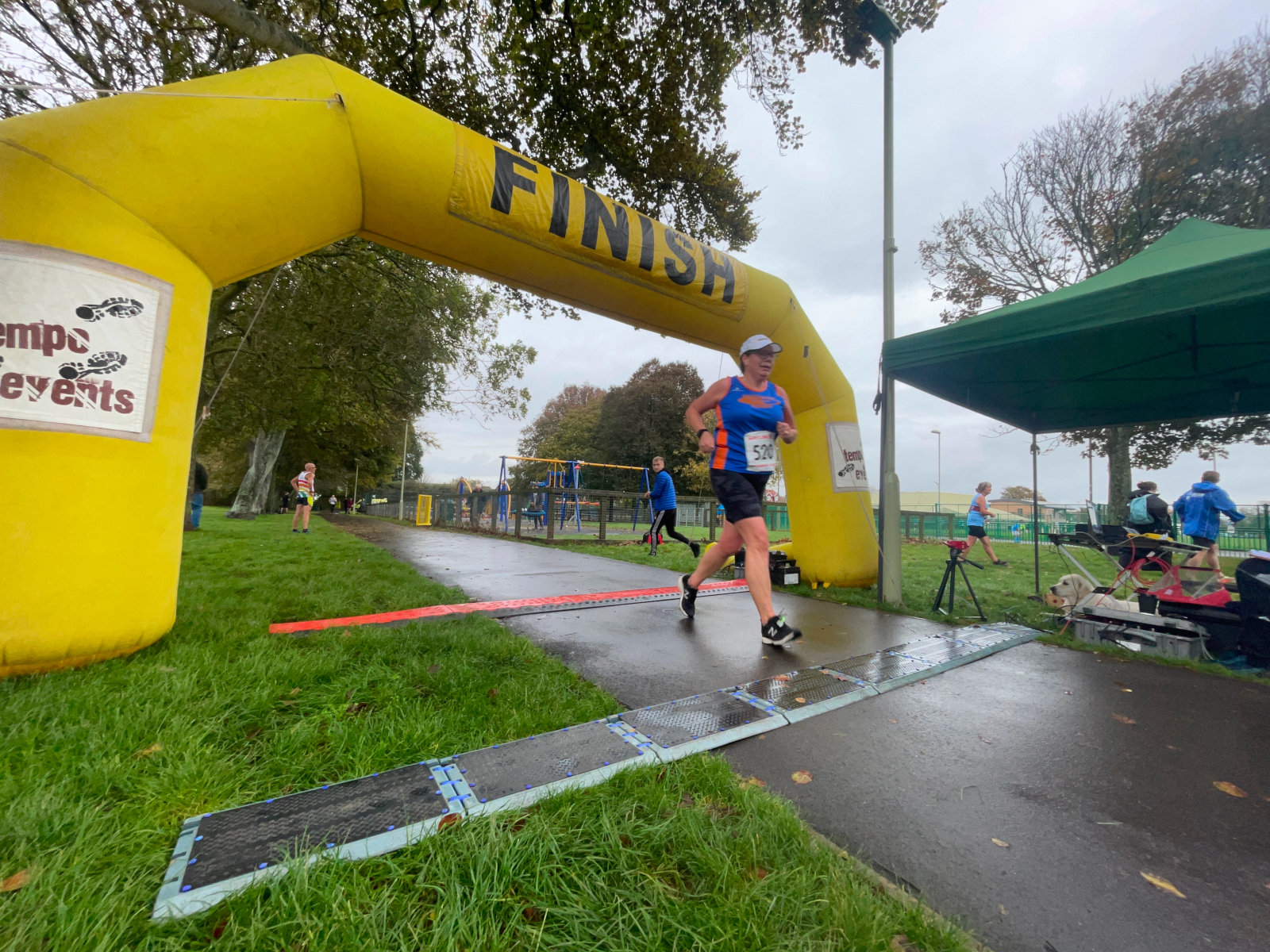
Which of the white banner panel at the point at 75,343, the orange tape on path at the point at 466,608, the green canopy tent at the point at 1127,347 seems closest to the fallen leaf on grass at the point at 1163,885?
the green canopy tent at the point at 1127,347

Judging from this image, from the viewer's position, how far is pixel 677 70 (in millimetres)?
7078

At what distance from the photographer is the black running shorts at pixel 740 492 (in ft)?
11.7

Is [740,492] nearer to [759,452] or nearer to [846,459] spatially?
[759,452]

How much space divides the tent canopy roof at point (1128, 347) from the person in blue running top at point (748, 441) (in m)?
1.92

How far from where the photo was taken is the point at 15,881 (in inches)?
43.5

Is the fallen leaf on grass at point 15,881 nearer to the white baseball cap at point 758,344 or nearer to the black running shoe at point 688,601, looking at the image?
the black running shoe at point 688,601

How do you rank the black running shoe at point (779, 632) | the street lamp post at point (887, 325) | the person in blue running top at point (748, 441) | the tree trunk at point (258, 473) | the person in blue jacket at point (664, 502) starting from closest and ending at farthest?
the black running shoe at point (779, 632), the person in blue running top at point (748, 441), the street lamp post at point (887, 325), the person in blue jacket at point (664, 502), the tree trunk at point (258, 473)

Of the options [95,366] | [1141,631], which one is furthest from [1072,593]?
[95,366]

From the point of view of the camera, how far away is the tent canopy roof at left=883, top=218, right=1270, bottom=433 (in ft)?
10.9

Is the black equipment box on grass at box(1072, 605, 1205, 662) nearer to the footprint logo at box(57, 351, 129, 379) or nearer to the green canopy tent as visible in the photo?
the green canopy tent

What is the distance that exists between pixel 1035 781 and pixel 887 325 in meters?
4.78

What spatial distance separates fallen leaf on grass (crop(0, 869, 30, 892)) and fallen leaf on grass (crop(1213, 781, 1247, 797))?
11.2ft

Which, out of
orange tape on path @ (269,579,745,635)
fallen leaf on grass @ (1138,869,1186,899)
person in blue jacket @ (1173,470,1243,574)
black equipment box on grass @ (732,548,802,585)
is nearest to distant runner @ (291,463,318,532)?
orange tape on path @ (269,579,745,635)

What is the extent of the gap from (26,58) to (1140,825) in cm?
1176
